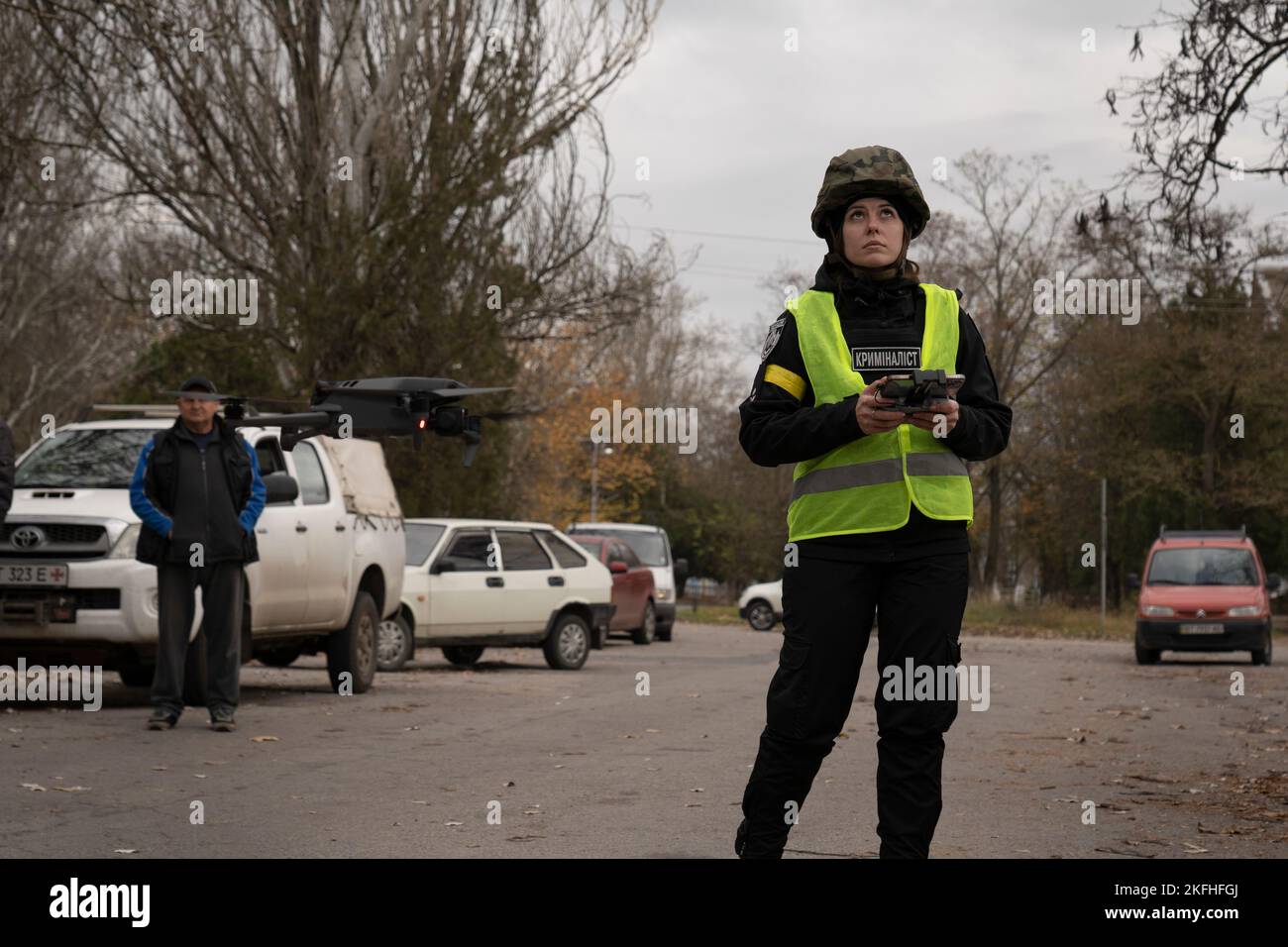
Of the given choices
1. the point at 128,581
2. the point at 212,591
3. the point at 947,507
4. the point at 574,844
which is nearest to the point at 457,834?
the point at 574,844

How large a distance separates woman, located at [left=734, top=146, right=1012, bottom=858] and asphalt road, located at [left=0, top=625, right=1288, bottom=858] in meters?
1.93

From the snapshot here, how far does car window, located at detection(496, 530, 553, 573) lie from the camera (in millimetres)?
20922

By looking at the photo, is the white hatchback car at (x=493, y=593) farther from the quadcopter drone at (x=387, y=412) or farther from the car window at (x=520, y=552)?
the quadcopter drone at (x=387, y=412)

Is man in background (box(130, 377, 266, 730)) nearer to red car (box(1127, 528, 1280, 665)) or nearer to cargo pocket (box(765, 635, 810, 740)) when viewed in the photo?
cargo pocket (box(765, 635, 810, 740))

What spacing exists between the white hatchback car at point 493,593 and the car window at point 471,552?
11mm

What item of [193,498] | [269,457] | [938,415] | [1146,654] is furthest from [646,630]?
[938,415]

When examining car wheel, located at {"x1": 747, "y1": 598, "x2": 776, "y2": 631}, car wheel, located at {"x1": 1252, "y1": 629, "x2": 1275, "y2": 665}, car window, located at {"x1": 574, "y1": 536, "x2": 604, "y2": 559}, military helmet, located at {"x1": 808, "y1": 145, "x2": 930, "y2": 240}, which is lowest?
car wheel, located at {"x1": 747, "y1": 598, "x2": 776, "y2": 631}

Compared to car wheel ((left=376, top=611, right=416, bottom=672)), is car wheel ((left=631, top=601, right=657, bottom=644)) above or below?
below

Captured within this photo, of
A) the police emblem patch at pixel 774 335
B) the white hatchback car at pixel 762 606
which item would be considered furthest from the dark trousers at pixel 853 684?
the white hatchback car at pixel 762 606

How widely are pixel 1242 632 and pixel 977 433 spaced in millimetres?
21329

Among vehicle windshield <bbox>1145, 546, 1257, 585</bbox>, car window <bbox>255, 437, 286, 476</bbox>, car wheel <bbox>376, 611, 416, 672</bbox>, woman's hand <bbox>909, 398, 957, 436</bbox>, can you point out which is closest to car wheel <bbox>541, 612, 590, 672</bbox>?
car wheel <bbox>376, 611, 416, 672</bbox>

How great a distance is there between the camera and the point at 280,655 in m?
17.2
